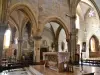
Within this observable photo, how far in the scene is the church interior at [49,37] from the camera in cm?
903

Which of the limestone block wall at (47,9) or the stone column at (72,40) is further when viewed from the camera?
the stone column at (72,40)

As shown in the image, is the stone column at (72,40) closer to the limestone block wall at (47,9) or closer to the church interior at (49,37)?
the church interior at (49,37)

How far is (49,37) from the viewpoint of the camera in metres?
24.8

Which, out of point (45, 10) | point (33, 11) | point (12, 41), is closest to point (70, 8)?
point (45, 10)

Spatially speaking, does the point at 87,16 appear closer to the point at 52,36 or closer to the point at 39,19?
the point at 52,36

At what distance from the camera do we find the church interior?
9.03 meters

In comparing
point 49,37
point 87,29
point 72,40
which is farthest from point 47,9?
point 87,29

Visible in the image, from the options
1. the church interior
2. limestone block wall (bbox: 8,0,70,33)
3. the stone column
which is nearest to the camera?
the church interior

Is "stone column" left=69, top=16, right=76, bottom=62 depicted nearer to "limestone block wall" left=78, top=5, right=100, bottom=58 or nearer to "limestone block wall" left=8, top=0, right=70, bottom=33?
"limestone block wall" left=8, top=0, right=70, bottom=33

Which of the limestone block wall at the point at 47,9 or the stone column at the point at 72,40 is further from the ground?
the limestone block wall at the point at 47,9

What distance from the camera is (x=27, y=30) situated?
23.8m

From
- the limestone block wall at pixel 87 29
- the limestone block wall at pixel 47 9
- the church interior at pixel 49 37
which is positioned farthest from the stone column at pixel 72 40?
the limestone block wall at pixel 87 29

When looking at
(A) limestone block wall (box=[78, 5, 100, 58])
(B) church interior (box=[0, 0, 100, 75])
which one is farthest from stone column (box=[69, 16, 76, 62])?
(A) limestone block wall (box=[78, 5, 100, 58])

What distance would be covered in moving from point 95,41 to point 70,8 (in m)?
8.76
